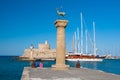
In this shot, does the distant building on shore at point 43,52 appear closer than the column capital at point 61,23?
No

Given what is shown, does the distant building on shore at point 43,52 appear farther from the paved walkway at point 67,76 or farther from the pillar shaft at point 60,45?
the paved walkway at point 67,76

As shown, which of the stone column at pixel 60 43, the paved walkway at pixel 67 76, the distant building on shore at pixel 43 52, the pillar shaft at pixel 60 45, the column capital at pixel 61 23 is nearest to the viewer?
the paved walkway at pixel 67 76

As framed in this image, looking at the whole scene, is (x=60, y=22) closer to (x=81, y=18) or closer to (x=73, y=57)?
(x=81, y=18)

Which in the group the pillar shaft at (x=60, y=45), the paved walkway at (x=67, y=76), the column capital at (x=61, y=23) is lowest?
the paved walkway at (x=67, y=76)

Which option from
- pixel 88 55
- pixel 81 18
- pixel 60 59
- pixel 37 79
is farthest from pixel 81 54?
pixel 37 79

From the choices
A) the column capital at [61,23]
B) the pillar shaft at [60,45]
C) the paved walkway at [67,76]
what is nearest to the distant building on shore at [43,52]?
the pillar shaft at [60,45]

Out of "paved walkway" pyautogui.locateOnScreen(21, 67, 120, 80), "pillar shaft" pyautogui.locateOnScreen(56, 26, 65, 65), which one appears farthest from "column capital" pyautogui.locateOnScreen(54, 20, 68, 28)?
"paved walkway" pyautogui.locateOnScreen(21, 67, 120, 80)

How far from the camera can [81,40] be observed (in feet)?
326

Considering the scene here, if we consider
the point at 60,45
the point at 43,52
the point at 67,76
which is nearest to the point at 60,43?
the point at 60,45

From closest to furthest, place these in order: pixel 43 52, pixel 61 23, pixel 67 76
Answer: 1. pixel 67 76
2. pixel 61 23
3. pixel 43 52

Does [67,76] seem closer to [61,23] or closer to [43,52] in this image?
[61,23]

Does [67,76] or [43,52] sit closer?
[67,76]

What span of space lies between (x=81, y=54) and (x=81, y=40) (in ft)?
32.6

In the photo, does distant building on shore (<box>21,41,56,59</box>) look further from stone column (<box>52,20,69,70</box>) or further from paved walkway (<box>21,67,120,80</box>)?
paved walkway (<box>21,67,120,80</box>)
